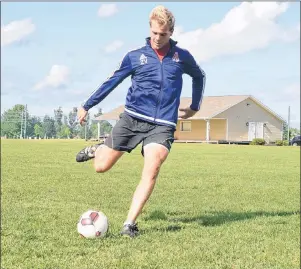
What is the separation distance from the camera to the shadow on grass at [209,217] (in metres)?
7.07

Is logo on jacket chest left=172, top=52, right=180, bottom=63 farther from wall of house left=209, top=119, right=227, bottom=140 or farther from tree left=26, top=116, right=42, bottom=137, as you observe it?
tree left=26, top=116, right=42, bottom=137

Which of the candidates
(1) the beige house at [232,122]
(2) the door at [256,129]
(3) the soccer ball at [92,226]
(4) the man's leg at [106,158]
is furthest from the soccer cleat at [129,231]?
(2) the door at [256,129]

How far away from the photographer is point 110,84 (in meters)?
5.89

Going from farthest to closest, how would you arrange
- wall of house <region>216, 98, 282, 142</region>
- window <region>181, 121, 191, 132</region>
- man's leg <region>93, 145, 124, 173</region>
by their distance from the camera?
window <region>181, 121, 191, 132</region> < wall of house <region>216, 98, 282, 142</region> < man's leg <region>93, 145, 124, 173</region>

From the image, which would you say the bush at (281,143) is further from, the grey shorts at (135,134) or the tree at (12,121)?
the grey shorts at (135,134)

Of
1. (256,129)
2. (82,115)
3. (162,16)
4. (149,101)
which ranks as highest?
(256,129)

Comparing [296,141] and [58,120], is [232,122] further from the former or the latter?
[58,120]

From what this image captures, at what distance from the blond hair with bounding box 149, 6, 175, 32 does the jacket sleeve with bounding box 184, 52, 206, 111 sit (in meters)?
0.80

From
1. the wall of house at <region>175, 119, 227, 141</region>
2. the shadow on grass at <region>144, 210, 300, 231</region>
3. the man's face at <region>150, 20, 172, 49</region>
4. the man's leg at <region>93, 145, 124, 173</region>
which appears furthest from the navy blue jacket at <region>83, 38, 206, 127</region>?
the wall of house at <region>175, 119, 227, 141</region>

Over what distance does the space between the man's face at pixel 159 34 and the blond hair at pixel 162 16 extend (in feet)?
0.12

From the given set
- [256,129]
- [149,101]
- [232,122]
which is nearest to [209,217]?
[149,101]

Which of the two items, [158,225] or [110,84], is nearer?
[110,84]

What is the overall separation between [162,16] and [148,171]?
1773 millimetres

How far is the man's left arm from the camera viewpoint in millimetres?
6020
